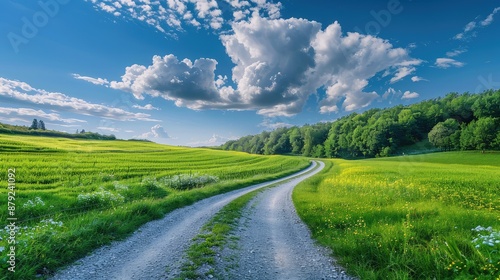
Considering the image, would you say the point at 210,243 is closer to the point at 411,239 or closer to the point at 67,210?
Result: the point at 411,239

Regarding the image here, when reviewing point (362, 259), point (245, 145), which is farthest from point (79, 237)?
point (245, 145)

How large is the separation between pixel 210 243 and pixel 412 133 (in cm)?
12351

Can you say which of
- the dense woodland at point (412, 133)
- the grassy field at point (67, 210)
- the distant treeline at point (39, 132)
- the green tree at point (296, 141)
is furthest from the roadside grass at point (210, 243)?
the green tree at point (296, 141)

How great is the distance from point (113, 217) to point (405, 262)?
11.5 metres

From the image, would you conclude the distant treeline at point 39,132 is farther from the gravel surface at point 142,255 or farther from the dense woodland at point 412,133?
the dense woodland at point 412,133

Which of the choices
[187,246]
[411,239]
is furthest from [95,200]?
[411,239]

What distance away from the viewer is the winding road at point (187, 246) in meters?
7.16

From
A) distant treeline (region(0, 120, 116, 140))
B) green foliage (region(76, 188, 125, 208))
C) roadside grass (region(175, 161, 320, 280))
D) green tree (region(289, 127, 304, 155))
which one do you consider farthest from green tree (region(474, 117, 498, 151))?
distant treeline (region(0, 120, 116, 140))

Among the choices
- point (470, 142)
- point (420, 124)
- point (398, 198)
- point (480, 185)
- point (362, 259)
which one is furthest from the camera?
point (420, 124)

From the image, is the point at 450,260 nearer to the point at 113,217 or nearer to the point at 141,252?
the point at 141,252

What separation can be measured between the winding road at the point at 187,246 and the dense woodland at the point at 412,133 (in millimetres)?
91917

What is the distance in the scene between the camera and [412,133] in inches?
4264

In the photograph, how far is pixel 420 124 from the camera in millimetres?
112438

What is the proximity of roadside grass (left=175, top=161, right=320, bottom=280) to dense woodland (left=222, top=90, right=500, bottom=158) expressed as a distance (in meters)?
92.5
